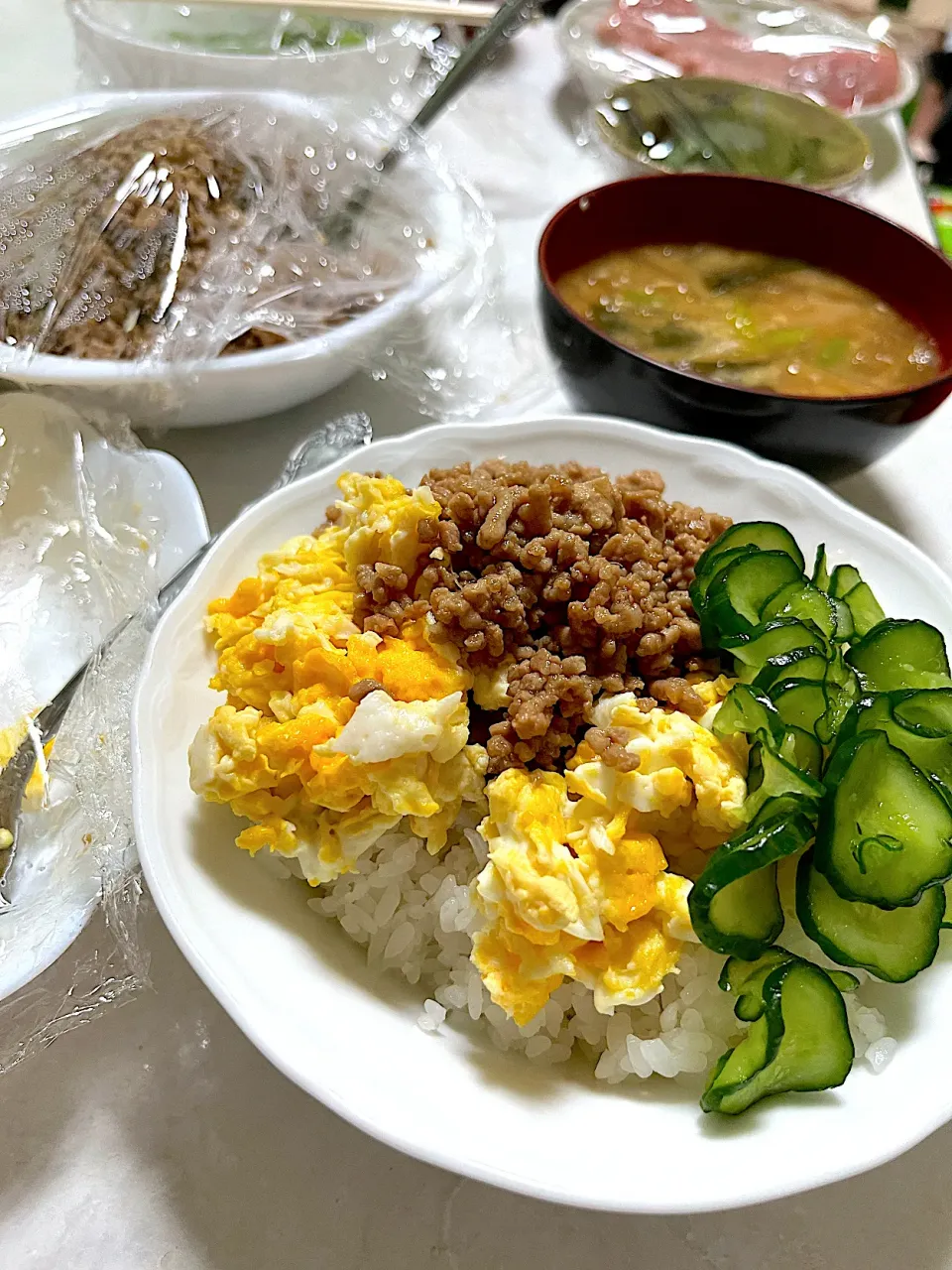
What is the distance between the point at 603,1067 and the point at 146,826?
23.9 inches

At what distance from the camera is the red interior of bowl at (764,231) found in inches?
77.3

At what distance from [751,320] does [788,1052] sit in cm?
153

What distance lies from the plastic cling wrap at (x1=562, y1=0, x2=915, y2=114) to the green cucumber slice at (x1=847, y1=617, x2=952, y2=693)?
222 centimetres

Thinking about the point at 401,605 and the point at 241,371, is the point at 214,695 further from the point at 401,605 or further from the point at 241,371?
the point at 241,371

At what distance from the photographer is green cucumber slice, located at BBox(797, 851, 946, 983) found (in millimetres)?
1034

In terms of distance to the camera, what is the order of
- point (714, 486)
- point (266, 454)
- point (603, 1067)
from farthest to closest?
point (266, 454) < point (714, 486) < point (603, 1067)

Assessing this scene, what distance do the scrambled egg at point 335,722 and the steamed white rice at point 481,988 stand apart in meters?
0.06

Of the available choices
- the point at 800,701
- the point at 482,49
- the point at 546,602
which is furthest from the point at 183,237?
the point at 800,701

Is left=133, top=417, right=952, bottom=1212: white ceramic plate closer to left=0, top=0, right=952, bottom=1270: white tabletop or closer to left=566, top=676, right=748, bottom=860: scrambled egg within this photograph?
left=0, top=0, right=952, bottom=1270: white tabletop

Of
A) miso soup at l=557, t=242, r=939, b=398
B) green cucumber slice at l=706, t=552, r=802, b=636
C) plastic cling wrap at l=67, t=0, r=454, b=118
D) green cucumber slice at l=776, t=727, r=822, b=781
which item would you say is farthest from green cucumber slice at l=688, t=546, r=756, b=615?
plastic cling wrap at l=67, t=0, r=454, b=118

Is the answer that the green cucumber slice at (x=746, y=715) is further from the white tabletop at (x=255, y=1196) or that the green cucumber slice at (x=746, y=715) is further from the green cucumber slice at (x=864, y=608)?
the white tabletop at (x=255, y=1196)

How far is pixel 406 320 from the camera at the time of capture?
1.91 metres

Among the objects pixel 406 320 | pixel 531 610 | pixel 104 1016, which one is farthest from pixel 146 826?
pixel 406 320

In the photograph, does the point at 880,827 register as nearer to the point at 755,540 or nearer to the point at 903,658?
the point at 903,658
